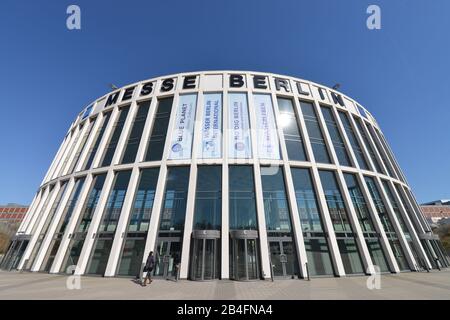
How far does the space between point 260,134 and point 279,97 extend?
561 cm

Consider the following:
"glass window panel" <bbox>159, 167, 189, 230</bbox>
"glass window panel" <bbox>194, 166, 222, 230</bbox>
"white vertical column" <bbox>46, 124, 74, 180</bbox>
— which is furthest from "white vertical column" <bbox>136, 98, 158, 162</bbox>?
"white vertical column" <bbox>46, 124, 74, 180</bbox>

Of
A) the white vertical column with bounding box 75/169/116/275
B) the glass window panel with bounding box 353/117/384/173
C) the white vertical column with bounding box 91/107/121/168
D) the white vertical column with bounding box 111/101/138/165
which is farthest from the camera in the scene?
the glass window panel with bounding box 353/117/384/173

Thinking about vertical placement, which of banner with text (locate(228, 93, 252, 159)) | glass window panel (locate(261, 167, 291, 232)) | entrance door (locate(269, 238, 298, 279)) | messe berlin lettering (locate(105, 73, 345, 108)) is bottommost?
entrance door (locate(269, 238, 298, 279))

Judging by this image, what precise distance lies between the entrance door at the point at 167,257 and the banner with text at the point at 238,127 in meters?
8.04

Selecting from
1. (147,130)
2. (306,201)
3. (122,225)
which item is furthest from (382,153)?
(122,225)

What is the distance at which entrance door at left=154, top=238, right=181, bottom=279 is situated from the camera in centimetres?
1494

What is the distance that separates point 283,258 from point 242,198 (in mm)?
5078

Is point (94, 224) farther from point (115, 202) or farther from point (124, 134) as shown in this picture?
point (124, 134)

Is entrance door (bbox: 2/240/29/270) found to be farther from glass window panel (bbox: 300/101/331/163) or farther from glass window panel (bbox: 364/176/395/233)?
glass window panel (bbox: 364/176/395/233)

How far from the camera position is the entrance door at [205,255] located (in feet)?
46.8

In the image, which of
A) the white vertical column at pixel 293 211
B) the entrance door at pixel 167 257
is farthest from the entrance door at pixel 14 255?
the white vertical column at pixel 293 211

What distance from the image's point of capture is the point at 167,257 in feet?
50.2

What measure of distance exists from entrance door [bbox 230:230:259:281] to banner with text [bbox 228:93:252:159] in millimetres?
6206
